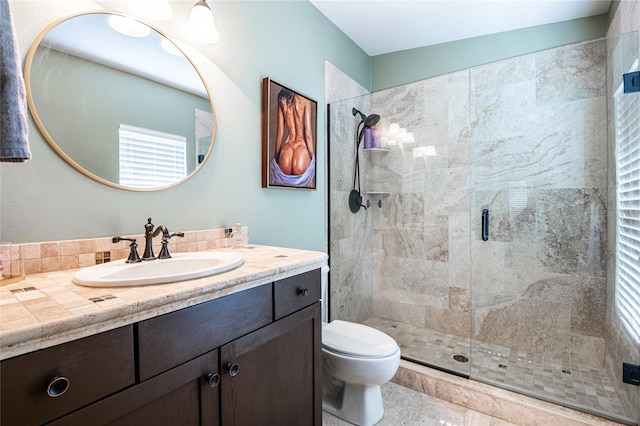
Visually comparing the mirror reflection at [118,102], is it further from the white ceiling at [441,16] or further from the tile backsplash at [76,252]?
the white ceiling at [441,16]

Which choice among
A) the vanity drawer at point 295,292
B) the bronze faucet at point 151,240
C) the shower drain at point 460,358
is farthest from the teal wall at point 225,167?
the shower drain at point 460,358

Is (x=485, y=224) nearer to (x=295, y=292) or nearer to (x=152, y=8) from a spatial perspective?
(x=295, y=292)

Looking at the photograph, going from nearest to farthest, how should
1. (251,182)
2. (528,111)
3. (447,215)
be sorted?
(251,182), (528,111), (447,215)

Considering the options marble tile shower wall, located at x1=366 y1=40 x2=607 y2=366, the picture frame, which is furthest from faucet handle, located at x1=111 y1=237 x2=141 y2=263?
marble tile shower wall, located at x1=366 y1=40 x2=607 y2=366

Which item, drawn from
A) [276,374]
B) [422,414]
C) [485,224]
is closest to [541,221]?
[485,224]

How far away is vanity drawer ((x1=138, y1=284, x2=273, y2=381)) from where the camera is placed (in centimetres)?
74

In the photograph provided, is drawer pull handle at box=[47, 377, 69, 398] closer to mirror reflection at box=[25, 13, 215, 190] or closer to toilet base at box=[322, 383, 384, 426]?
mirror reflection at box=[25, 13, 215, 190]

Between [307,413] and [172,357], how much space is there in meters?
0.72

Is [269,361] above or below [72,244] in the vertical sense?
below

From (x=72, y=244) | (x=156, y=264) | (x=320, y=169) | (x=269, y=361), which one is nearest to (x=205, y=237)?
(x=156, y=264)

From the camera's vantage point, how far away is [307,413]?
126cm

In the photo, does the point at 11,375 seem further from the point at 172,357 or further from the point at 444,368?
the point at 444,368

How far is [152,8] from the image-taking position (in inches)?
48.6

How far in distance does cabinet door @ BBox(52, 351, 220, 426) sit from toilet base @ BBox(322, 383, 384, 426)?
3.40 feet
